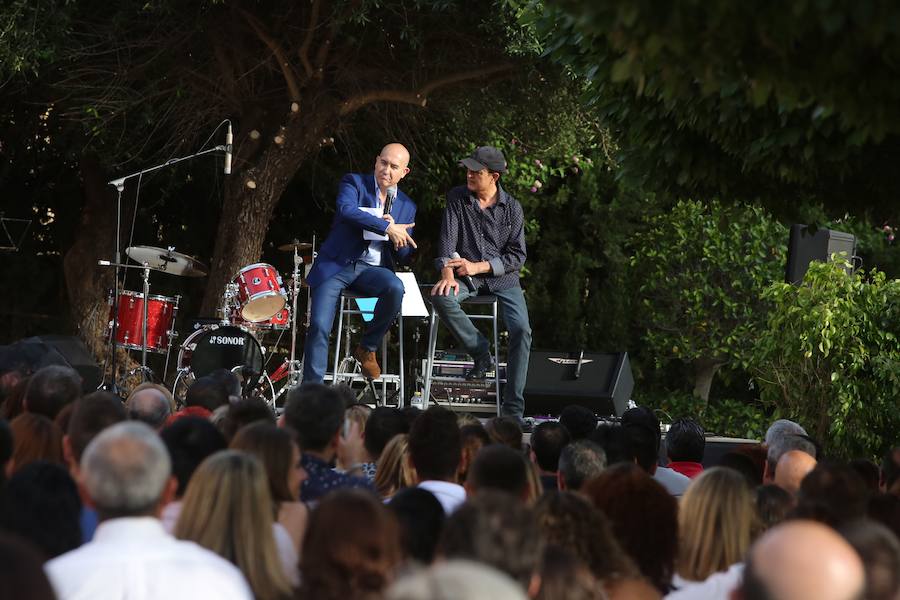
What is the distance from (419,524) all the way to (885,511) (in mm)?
1625

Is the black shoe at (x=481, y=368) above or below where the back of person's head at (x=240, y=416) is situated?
above

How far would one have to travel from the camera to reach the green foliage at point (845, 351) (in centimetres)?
866

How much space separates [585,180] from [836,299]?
→ 5971 mm

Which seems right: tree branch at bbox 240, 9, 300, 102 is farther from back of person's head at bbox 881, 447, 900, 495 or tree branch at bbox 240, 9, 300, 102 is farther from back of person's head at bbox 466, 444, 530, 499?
back of person's head at bbox 466, 444, 530, 499

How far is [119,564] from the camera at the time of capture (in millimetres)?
2820

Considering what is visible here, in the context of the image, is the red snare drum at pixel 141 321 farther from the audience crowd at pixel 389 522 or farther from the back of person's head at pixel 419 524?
the back of person's head at pixel 419 524

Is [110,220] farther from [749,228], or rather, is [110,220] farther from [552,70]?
[749,228]

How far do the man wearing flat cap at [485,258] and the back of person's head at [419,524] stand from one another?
467 cm

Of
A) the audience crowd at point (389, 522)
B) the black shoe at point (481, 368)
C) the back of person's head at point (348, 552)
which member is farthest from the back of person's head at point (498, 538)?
the black shoe at point (481, 368)

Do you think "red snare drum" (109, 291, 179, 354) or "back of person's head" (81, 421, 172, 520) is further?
"red snare drum" (109, 291, 179, 354)

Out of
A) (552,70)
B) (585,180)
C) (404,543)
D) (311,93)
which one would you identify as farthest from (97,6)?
(404,543)

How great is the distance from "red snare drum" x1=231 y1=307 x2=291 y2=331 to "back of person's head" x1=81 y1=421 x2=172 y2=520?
7725 mm

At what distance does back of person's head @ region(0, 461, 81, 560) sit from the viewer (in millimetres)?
3230

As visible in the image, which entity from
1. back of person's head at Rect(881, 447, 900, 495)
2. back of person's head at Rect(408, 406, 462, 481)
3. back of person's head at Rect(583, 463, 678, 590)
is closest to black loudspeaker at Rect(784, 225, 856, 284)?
back of person's head at Rect(881, 447, 900, 495)
